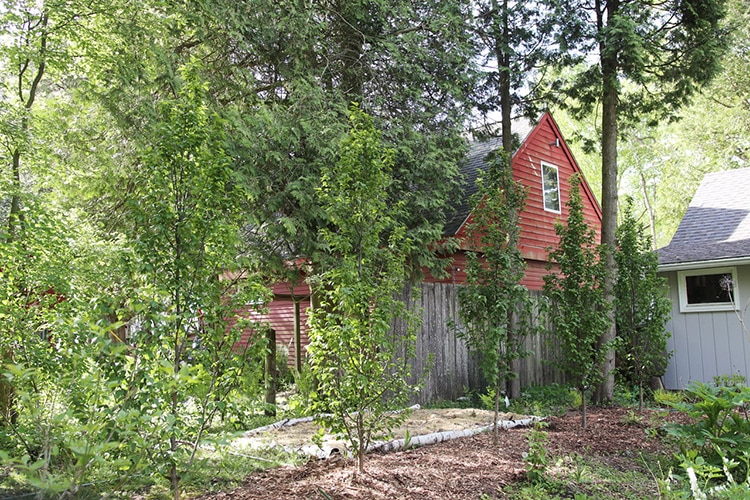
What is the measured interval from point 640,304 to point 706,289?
2.80 metres

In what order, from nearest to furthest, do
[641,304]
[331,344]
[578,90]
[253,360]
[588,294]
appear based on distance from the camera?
[253,360]
[331,344]
[588,294]
[641,304]
[578,90]

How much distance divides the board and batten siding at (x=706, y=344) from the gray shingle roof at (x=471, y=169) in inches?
161

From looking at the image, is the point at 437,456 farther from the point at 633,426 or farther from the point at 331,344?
the point at 633,426

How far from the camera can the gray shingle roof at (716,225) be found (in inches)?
389

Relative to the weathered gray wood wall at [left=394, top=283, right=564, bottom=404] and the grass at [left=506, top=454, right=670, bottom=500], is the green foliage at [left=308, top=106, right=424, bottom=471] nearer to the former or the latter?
the grass at [left=506, top=454, right=670, bottom=500]

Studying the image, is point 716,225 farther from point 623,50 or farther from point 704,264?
point 623,50

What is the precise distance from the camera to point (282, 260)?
796cm

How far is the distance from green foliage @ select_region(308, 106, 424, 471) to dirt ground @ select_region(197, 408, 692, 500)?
13.7 inches

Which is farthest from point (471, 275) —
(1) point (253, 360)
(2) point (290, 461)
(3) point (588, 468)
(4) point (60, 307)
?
(4) point (60, 307)

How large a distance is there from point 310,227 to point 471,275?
2570 mm

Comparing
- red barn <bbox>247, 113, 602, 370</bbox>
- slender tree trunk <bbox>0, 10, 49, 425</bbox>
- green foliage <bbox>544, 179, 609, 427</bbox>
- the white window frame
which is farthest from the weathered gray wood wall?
the white window frame

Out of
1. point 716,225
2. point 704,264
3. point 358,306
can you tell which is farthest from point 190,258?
point 716,225

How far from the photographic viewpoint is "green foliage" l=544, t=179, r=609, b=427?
682 cm

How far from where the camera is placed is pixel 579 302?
22.7ft
